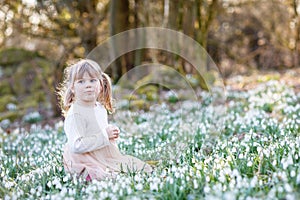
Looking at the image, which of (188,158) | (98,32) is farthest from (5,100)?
(188,158)

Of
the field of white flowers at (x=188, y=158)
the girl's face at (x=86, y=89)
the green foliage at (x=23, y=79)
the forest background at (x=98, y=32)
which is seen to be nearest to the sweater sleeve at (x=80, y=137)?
the girl's face at (x=86, y=89)

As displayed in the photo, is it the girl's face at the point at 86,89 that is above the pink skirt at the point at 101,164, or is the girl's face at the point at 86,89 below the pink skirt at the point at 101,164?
above

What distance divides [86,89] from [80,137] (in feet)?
1.37

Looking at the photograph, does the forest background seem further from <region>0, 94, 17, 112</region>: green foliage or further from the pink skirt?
the pink skirt

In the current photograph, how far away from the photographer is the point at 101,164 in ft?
12.7

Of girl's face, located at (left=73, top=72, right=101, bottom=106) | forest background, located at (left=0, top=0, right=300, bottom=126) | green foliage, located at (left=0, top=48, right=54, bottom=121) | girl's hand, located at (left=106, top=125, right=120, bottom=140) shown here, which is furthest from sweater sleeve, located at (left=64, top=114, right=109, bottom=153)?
green foliage, located at (left=0, top=48, right=54, bottom=121)

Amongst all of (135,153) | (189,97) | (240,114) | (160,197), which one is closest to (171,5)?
(189,97)

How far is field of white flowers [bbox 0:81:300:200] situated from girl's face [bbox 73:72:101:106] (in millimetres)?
677

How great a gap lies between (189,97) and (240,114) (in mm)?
2395

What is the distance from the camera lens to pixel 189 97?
8.84m

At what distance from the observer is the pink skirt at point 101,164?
12.3ft

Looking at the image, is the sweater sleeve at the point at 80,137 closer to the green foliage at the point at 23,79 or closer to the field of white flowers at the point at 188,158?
the field of white flowers at the point at 188,158

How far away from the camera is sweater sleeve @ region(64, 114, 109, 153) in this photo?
375 centimetres

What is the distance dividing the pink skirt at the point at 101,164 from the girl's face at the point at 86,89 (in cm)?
44
